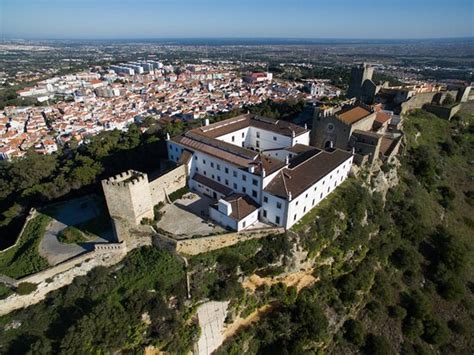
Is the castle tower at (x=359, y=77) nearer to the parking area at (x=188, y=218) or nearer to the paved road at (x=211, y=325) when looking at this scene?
the parking area at (x=188, y=218)

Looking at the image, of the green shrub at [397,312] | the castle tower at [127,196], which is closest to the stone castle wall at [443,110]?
the green shrub at [397,312]

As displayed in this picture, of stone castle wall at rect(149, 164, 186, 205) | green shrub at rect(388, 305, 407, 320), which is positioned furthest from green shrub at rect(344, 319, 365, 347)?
stone castle wall at rect(149, 164, 186, 205)

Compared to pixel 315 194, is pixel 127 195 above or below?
above

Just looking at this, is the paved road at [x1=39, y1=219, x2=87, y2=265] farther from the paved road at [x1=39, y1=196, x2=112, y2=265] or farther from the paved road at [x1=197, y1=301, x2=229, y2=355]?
the paved road at [x1=197, y1=301, x2=229, y2=355]

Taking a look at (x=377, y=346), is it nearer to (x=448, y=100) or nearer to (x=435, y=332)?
(x=435, y=332)

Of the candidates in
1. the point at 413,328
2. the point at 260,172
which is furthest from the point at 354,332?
the point at 260,172

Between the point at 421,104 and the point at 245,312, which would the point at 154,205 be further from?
the point at 421,104
